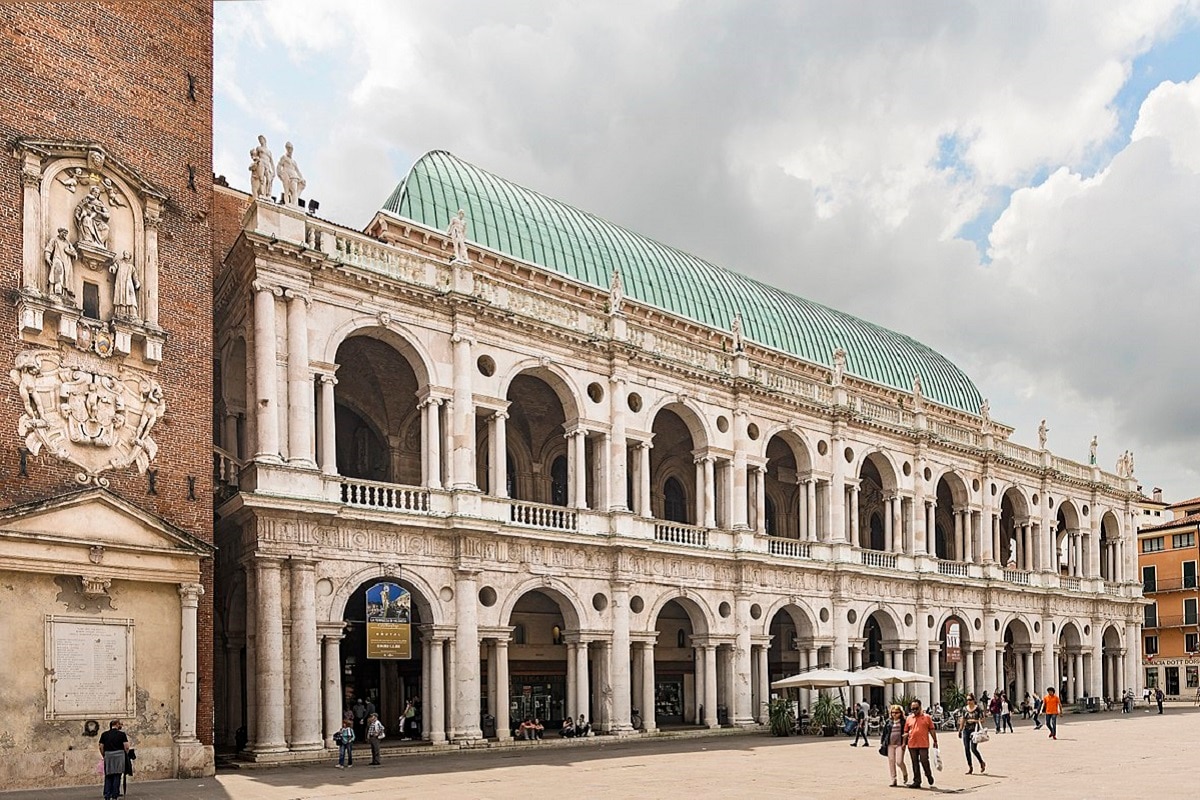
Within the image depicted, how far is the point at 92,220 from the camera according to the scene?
82.2ft

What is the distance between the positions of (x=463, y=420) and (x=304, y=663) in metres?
8.37

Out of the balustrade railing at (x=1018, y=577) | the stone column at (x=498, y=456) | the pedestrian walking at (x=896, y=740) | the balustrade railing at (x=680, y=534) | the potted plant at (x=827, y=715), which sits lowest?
the potted plant at (x=827, y=715)

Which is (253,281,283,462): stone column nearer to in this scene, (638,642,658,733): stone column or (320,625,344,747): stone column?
(320,625,344,747): stone column

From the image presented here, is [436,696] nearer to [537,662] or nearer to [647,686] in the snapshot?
[647,686]

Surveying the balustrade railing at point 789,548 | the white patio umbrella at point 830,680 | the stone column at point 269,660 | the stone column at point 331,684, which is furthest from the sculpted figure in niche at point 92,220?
the balustrade railing at point 789,548

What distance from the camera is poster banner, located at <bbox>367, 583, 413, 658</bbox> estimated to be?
31.0 metres

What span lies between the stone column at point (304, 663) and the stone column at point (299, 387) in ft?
9.80

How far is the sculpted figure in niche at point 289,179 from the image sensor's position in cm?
3134

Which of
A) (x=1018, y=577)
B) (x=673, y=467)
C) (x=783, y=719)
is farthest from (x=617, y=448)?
(x=1018, y=577)

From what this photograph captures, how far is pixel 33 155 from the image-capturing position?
79.3 ft

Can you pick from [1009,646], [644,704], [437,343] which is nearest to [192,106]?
[437,343]

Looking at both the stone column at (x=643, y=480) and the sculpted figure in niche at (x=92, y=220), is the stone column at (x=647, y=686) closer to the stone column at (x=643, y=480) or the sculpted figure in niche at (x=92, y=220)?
the stone column at (x=643, y=480)

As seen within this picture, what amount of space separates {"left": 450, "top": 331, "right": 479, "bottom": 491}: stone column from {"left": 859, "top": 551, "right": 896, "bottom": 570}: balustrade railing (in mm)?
20414

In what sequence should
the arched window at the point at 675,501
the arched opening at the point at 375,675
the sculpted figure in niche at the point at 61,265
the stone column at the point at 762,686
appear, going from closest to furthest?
the sculpted figure in niche at the point at 61,265 < the arched opening at the point at 375,675 < the stone column at the point at 762,686 < the arched window at the point at 675,501
